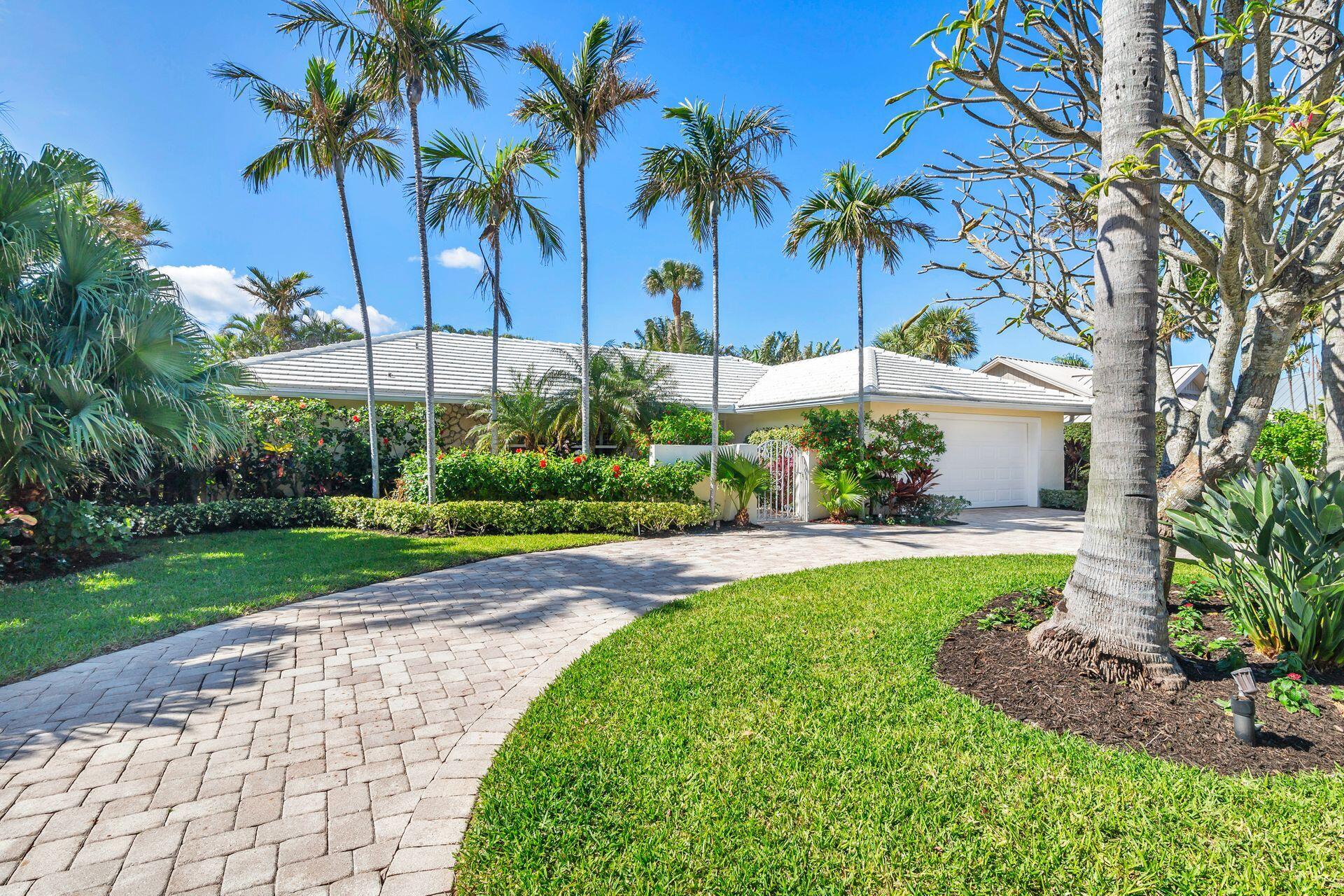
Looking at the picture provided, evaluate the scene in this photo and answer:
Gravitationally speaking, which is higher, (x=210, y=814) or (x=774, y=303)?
(x=774, y=303)

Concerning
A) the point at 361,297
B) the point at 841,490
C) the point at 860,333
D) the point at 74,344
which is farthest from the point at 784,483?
the point at 74,344

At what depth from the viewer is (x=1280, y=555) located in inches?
150

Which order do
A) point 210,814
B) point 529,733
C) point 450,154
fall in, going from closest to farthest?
point 210,814 < point 529,733 < point 450,154

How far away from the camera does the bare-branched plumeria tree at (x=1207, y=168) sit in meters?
3.47

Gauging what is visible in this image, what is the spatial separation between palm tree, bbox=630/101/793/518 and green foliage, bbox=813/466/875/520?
2918 mm

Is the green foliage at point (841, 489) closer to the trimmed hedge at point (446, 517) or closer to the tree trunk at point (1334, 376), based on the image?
the trimmed hedge at point (446, 517)

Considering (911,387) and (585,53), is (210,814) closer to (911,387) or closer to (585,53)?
(585,53)

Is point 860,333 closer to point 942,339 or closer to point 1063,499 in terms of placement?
point 1063,499

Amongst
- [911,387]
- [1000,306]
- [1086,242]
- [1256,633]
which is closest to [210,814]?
[1256,633]

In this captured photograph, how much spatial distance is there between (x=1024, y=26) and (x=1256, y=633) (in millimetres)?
4850

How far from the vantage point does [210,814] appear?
266 cm

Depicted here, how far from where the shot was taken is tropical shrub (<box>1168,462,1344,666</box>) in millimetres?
3646

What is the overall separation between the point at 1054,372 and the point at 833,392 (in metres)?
14.0

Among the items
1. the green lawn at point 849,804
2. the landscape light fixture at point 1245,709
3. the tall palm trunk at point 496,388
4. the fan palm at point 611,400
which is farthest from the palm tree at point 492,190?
the landscape light fixture at point 1245,709
